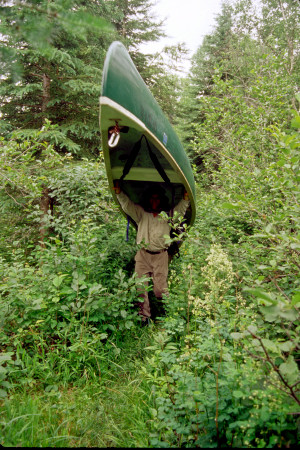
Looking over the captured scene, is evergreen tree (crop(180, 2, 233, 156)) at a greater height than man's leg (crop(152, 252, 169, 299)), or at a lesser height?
greater

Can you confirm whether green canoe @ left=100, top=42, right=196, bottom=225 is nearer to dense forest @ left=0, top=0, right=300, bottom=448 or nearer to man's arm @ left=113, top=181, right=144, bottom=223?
man's arm @ left=113, top=181, right=144, bottom=223

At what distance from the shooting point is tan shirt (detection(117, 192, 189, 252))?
413cm

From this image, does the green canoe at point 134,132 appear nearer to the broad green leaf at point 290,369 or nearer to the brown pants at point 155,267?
the brown pants at point 155,267

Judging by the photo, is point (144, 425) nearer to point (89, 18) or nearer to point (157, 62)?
point (89, 18)

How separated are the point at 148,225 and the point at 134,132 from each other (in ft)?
4.50

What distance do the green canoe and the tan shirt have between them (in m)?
0.42

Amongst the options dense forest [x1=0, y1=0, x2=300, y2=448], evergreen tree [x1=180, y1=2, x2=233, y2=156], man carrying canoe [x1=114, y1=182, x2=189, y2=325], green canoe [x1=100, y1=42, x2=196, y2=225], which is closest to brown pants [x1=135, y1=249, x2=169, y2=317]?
man carrying canoe [x1=114, y1=182, x2=189, y2=325]

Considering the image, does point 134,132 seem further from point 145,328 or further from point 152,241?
point 145,328

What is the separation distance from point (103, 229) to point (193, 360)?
277 cm

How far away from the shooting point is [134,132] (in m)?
3.79

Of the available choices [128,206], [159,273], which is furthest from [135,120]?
[159,273]

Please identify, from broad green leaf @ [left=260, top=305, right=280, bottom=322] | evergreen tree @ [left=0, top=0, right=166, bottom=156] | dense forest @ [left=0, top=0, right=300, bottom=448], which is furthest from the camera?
evergreen tree @ [left=0, top=0, right=166, bottom=156]

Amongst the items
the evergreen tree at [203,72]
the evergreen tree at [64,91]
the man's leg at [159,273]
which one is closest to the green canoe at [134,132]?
the man's leg at [159,273]

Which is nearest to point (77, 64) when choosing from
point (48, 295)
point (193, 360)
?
point (48, 295)
